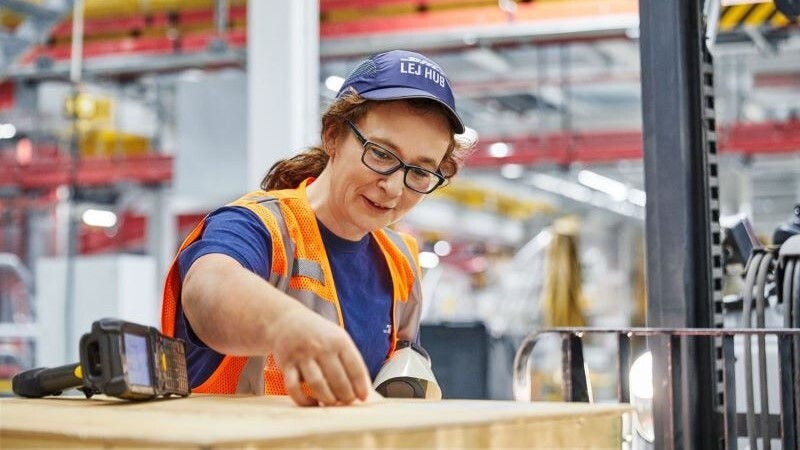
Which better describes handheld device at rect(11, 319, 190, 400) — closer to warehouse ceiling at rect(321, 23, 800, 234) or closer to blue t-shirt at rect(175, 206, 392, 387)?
blue t-shirt at rect(175, 206, 392, 387)

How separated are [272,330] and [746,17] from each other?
5920 mm

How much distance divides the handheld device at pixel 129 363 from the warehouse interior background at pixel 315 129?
93cm

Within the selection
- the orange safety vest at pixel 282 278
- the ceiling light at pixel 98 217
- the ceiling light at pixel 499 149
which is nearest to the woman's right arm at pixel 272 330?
the orange safety vest at pixel 282 278

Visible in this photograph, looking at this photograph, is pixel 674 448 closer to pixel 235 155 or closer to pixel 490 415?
pixel 490 415

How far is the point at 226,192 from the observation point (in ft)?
21.9

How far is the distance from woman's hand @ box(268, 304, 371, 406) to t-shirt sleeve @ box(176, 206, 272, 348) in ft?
1.08

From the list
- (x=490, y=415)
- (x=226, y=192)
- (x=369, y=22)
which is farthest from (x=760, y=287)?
(x=369, y=22)

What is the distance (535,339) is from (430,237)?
62.0 ft

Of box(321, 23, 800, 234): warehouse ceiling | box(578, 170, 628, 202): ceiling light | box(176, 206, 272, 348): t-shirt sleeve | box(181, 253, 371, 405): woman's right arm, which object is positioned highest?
box(321, 23, 800, 234): warehouse ceiling

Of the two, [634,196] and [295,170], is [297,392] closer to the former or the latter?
[295,170]

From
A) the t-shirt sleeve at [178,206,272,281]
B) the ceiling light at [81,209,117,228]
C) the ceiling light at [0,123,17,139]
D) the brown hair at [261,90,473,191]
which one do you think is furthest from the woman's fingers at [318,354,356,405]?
the ceiling light at [81,209,117,228]

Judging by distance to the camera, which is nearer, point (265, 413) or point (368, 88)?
point (265, 413)

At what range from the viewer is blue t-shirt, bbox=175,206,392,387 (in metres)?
1.56

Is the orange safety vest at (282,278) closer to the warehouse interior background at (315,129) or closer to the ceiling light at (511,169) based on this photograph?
the warehouse interior background at (315,129)
